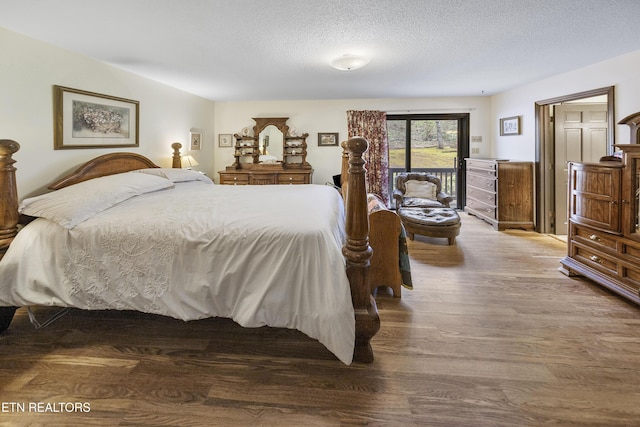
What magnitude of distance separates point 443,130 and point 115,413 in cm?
623

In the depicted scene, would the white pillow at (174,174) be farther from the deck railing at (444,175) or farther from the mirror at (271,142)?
the deck railing at (444,175)

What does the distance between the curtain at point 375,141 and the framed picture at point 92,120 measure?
12.0ft

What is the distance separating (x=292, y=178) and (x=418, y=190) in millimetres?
2176

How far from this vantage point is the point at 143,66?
11.6ft

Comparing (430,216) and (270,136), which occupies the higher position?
(270,136)

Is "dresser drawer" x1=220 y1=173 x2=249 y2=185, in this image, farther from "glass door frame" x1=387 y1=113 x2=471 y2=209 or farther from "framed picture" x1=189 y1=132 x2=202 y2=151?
"glass door frame" x1=387 y1=113 x2=471 y2=209

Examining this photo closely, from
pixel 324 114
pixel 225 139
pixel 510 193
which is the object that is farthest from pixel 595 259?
pixel 225 139

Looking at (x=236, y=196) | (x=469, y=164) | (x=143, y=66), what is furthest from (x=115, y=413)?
(x=469, y=164)

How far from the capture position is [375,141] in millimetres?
5953

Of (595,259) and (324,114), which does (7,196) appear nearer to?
(595,259)

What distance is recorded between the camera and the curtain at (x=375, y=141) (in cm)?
593

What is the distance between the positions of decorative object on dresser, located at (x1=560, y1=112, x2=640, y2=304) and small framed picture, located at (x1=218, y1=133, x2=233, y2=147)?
531 cm

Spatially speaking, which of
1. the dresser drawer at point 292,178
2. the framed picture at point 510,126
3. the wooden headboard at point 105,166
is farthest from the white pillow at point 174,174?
the framed picture at point 510,126

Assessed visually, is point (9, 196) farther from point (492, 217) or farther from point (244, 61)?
point (492, 217)
